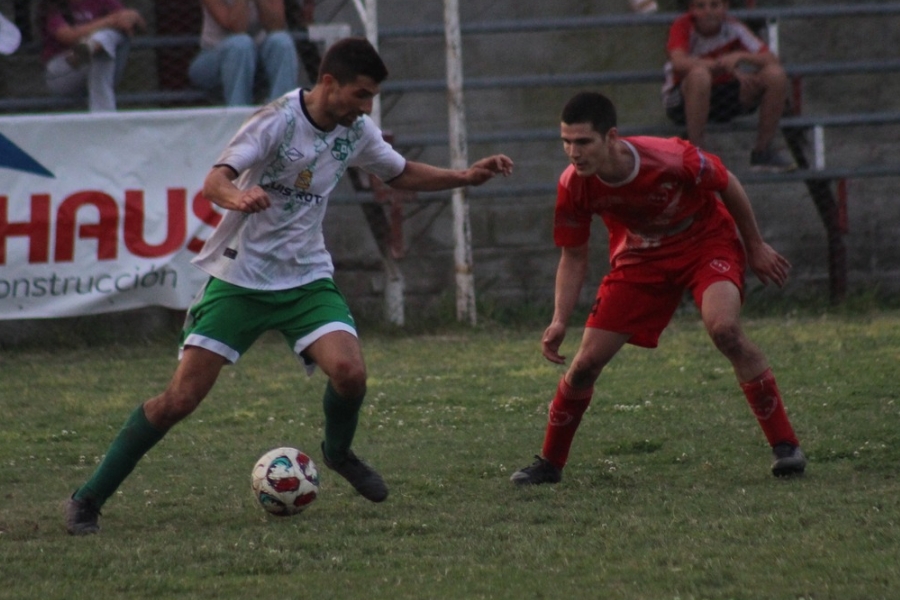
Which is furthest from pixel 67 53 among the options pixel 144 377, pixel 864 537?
pixel 864 537

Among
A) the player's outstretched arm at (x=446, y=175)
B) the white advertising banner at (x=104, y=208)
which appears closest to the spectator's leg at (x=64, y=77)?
the white advertising banner at (x=104, y=208)

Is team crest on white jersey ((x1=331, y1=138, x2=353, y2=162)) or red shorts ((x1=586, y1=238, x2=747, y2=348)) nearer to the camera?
team crest on white jersey ((x1=331, y1=138, x2=353, y2=162))

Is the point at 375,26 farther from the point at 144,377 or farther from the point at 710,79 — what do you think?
the point at 144,377

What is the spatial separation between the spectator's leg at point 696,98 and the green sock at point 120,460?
622 centimetres

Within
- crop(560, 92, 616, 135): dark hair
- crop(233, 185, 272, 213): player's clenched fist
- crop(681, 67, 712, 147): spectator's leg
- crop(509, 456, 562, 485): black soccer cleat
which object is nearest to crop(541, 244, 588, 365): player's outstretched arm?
crop(509, 456, 562, 485): black soccer cleat

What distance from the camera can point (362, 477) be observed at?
5148mm

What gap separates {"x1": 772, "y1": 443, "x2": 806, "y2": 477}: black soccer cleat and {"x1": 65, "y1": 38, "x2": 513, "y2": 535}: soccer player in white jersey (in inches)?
59.3

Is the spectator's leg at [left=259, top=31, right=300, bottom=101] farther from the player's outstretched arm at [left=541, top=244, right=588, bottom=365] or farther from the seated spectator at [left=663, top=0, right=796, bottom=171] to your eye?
the player's outstretched arm at [left=541, top=244, right=588, bottom=365]

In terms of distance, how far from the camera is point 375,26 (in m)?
9.95

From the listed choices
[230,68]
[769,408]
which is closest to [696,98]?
[230,68]

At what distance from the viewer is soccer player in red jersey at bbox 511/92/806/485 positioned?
530 centimetres

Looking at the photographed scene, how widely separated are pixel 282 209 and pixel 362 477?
1.03m

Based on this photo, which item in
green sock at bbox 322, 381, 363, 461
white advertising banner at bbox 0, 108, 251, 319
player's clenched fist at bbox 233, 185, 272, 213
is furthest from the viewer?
white advertising banner at bbox 0, 108, 251, 319

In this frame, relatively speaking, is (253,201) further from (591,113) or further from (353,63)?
(591,113)
